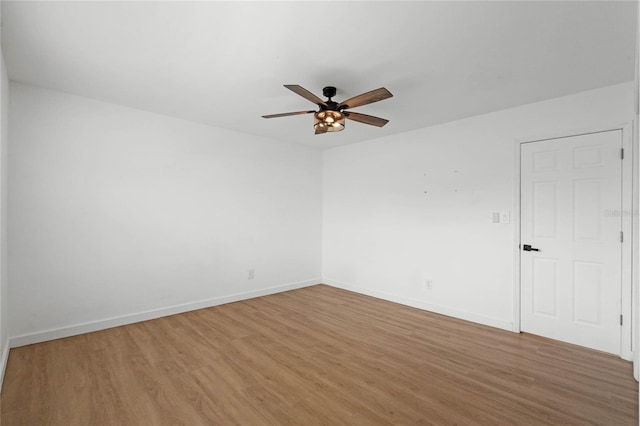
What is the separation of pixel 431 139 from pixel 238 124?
2.77 metres

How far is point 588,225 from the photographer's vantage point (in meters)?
3.05

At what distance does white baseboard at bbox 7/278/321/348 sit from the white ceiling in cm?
256

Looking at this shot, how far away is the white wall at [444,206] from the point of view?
134 inches

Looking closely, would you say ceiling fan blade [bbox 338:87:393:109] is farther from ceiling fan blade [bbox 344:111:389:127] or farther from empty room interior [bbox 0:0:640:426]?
ceiling fan blade [bbox 344:111:389:127]

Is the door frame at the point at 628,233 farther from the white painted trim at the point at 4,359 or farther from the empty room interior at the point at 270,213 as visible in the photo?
the white painted trim at the point at 4,359

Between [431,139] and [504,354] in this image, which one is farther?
[431,139]

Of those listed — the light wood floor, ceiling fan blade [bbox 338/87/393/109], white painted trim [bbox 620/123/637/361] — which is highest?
ceiling fan blade [bbox 338/87/393/109]

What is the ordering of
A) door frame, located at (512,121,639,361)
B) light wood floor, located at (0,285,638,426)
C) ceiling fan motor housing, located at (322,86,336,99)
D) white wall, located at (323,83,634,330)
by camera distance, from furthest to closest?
white wall, located at (323,83,634,330) → ceiling fan motor housing, located at (322,86,336,99) → door frame, located at (512,121,639,361) → light wood floor, located at (0,285,638,426)

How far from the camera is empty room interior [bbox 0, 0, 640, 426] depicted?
2.07 metres

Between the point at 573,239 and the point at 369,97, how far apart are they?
2664mm

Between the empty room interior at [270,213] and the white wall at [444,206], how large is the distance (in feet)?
0.09

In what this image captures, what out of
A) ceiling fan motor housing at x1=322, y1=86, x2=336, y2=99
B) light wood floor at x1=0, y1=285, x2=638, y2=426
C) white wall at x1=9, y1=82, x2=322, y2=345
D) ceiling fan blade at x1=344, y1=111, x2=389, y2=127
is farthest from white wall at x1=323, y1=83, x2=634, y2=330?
ceiling fan motor housing at x1=322, y1=86, x2=336, y2=99

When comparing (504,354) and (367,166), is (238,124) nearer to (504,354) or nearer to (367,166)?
(367,166)

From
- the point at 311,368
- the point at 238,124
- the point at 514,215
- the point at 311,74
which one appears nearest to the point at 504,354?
the point at 514,215
